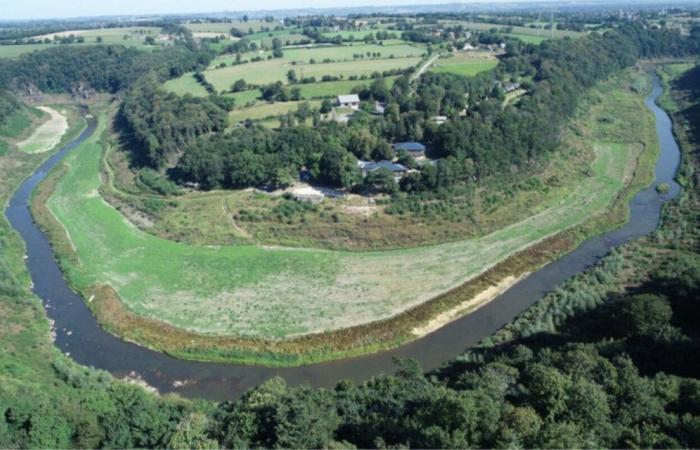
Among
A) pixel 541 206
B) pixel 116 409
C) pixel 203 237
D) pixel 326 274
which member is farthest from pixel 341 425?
pixel 541 206

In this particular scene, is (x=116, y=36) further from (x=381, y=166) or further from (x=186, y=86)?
(x=381, y=166)

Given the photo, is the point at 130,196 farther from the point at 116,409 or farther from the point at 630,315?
the point at 630,315

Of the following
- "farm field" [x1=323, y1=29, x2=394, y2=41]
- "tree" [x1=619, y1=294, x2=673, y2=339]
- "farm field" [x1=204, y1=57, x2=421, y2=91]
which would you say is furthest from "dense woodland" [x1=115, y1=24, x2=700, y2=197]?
"farm field" [x1=323, y1=29, x2=394, y2=41]

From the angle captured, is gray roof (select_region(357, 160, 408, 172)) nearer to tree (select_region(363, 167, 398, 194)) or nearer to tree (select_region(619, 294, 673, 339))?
tree (select_region(363, 167, 398, 194))

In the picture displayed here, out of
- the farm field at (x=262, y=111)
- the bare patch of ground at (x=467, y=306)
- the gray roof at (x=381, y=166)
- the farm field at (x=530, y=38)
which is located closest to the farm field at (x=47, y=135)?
the farm field at (x=262, y=111)

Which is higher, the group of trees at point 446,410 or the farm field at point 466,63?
Result: the farm field at point 466,63

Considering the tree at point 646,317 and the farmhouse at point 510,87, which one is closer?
the tree at point 646,317

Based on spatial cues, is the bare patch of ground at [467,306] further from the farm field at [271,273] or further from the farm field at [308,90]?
the farm field at [308,90]
